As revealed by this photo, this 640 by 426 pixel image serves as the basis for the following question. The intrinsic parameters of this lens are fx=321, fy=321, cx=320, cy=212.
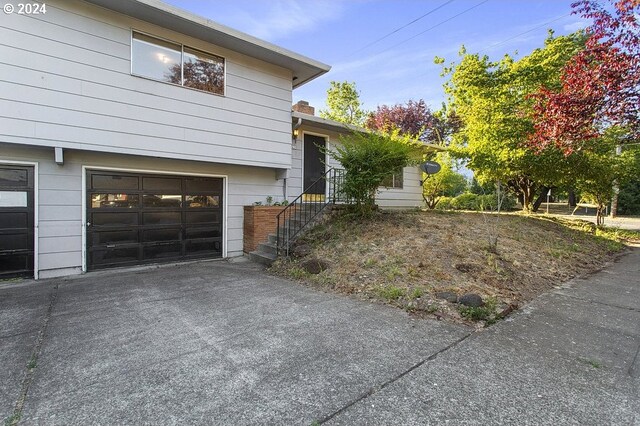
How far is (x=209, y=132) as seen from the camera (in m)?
6.79

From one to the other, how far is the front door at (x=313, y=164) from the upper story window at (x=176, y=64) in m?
3.05

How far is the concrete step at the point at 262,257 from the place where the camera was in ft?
22.6

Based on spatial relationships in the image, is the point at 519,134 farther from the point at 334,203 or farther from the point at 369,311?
the point at 369,311

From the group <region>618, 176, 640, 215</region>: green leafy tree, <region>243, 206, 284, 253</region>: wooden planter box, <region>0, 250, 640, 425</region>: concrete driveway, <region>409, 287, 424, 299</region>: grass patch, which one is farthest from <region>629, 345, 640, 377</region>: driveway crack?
<region>618, 176, 640, 215</region>: green leafy tree

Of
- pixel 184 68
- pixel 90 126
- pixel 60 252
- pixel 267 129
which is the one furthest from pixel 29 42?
pixel 267 129

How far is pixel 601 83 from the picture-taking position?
4289 millimetres

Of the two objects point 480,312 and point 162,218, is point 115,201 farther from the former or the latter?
point 480,312

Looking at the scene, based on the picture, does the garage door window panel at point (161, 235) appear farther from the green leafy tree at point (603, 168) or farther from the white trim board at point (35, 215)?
the green leafy tree at point (603, 168)

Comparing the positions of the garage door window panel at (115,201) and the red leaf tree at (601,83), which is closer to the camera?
the red leaf tree at (601,83)

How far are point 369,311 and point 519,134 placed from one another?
335 inches

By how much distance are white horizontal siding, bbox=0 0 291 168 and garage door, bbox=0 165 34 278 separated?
876mm

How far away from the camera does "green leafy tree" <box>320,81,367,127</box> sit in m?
22.5

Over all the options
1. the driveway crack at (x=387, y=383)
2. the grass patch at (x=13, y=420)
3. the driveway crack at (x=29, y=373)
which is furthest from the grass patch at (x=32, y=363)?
the driveway crack at (x=387, y=383)

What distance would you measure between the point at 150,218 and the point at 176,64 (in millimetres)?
3202
